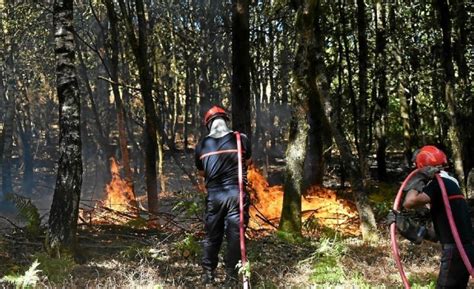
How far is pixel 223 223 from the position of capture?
680 cm

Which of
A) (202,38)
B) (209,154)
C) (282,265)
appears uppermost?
(202,38)

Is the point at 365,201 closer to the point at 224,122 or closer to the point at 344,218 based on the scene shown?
the point at 344,218

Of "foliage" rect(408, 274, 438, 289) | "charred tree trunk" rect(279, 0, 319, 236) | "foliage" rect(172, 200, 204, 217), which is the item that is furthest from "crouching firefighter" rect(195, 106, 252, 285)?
"charred tree trunk" rect(279, 0, 319, 236)

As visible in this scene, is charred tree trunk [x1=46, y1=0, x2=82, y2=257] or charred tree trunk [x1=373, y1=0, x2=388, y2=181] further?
charred tree trunk [x1=373, y1=0, x2=388, y2=181]

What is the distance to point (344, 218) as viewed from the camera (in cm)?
1200

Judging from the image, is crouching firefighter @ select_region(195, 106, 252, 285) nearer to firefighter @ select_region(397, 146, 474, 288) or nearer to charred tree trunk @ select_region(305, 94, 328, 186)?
firefighter @ select_region(397, 146, 474, 288)

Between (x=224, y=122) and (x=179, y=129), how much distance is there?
36284 mm

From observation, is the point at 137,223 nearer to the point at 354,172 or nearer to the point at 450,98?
the point at 354,172

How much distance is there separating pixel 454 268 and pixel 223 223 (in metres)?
2.75

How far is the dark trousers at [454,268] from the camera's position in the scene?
492cm

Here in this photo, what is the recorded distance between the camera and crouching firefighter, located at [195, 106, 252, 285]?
663 centimetres

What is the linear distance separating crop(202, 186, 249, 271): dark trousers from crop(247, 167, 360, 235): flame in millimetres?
4067

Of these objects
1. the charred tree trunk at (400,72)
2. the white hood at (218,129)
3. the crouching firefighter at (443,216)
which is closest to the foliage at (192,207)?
the white hood at (218,129)

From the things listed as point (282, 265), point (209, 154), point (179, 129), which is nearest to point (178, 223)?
point (282, 265)
